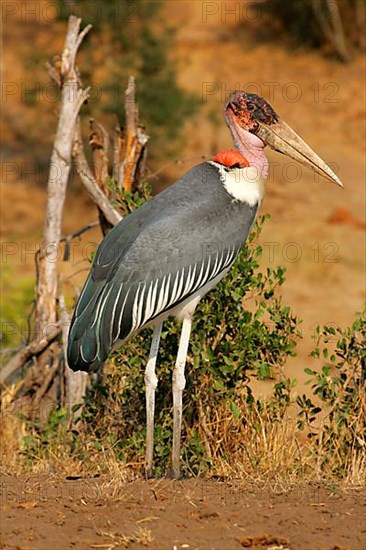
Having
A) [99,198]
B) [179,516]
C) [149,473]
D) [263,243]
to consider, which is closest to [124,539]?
[179,516]

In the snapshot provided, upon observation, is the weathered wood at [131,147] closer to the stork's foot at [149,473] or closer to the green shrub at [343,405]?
the green shrub at [343,405]

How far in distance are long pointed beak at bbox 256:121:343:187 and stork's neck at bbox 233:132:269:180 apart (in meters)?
0.05

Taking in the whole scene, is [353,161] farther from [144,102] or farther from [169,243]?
[169,243]

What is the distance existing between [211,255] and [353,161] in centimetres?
1382

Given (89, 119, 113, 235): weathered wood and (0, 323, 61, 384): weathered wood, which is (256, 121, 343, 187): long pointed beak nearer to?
(89, 119, 113, 235): weathered wood

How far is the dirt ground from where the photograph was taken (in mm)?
4961

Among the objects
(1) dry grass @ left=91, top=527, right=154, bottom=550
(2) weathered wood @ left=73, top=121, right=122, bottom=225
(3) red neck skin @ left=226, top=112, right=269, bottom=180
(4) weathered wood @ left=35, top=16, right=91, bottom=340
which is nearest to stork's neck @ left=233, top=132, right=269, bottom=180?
(3) red neck skin @ left=226, top=112, right=269, bottom=180

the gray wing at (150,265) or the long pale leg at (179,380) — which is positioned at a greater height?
the gray wing at (150,265)

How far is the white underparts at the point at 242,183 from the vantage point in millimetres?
6578

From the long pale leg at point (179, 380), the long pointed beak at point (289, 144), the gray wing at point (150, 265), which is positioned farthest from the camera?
the long pointed beak at point (289, 144)

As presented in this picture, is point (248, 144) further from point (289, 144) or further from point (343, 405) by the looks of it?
point (343, 405)

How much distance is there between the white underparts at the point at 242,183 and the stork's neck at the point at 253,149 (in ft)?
0.56

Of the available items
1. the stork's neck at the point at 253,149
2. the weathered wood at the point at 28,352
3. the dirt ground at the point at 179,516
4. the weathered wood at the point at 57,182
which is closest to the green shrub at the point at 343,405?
the dirt ground at the point at 179,516

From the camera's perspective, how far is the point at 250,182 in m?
6.65
